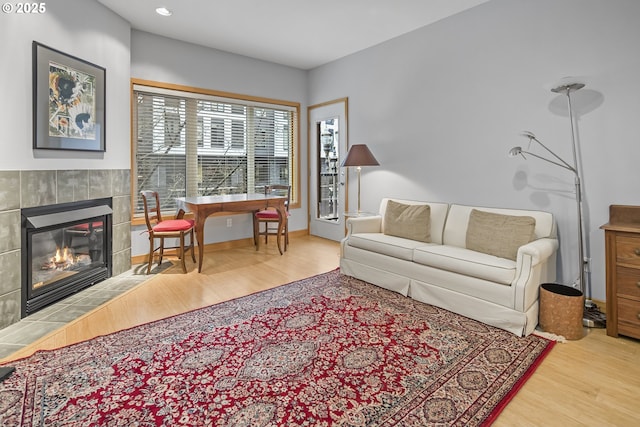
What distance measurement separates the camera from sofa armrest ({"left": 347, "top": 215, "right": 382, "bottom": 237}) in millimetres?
3721

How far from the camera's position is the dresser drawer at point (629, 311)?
2293 millimetres

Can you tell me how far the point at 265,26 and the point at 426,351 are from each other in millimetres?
3909

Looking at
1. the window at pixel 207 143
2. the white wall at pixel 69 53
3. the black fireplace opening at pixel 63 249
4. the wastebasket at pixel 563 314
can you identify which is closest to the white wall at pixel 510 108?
the wastebasket at pixel 563 314

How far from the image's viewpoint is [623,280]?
7.63ft

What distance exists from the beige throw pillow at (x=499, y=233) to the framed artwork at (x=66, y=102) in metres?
3.78

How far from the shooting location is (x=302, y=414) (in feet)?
5.21

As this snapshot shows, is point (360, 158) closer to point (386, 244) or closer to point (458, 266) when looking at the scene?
point (386, 244)

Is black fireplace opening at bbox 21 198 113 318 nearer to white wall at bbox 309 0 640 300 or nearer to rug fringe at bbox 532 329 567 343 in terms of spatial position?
white wall at bbox 309 0 640 300

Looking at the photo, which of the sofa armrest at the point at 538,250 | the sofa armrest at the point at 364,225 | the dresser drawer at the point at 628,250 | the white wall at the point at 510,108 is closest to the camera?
the dresser drawer at the point at 628,250

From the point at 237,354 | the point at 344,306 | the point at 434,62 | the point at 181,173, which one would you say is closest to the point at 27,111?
the point at 181,173

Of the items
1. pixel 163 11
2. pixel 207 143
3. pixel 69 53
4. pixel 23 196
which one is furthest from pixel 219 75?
pixel 23 196

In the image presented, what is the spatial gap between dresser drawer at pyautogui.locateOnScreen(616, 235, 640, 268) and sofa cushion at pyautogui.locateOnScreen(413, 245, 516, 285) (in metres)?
→ 0.65

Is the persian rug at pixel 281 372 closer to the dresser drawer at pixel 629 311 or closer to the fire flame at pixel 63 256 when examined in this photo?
the dresser drawer at pixel 629 311

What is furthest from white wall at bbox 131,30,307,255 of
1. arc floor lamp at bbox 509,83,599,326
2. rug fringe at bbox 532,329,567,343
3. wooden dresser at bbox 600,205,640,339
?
wooden dresser at bbox 600,205,640,339
